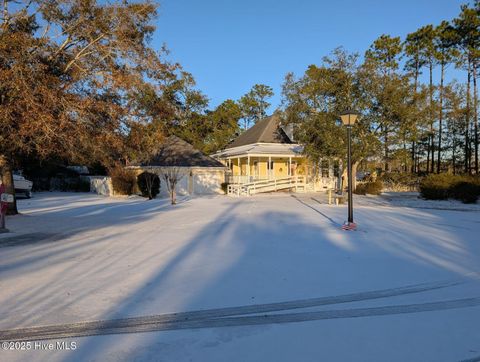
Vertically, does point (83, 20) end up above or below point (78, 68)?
above

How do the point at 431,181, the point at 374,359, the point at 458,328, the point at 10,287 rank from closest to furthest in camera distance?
the point at 374,359 < the point at 458,328 < the point at 10,287 < the point at 431,181

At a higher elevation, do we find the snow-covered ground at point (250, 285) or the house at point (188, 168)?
the house at point (188, 168)

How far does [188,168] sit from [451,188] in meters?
17.6

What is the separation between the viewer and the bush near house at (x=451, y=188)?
20.2 meters

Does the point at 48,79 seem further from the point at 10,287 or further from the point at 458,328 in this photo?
the point at 458,328

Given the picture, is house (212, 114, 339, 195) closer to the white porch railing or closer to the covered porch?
the covered porch

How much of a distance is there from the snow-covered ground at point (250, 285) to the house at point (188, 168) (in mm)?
16933

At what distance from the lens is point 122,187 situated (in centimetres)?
2738

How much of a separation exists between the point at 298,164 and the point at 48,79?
24295 mm

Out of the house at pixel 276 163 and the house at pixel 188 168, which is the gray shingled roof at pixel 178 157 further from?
the house at pixel 276 163

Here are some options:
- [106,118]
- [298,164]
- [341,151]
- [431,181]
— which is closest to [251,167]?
[298,164]

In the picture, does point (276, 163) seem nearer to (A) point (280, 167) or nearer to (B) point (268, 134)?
(A) point (280, 167)

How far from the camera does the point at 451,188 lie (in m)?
21.0

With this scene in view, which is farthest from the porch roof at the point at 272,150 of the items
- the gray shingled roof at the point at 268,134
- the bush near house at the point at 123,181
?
the bush near house at the point at 123,181
